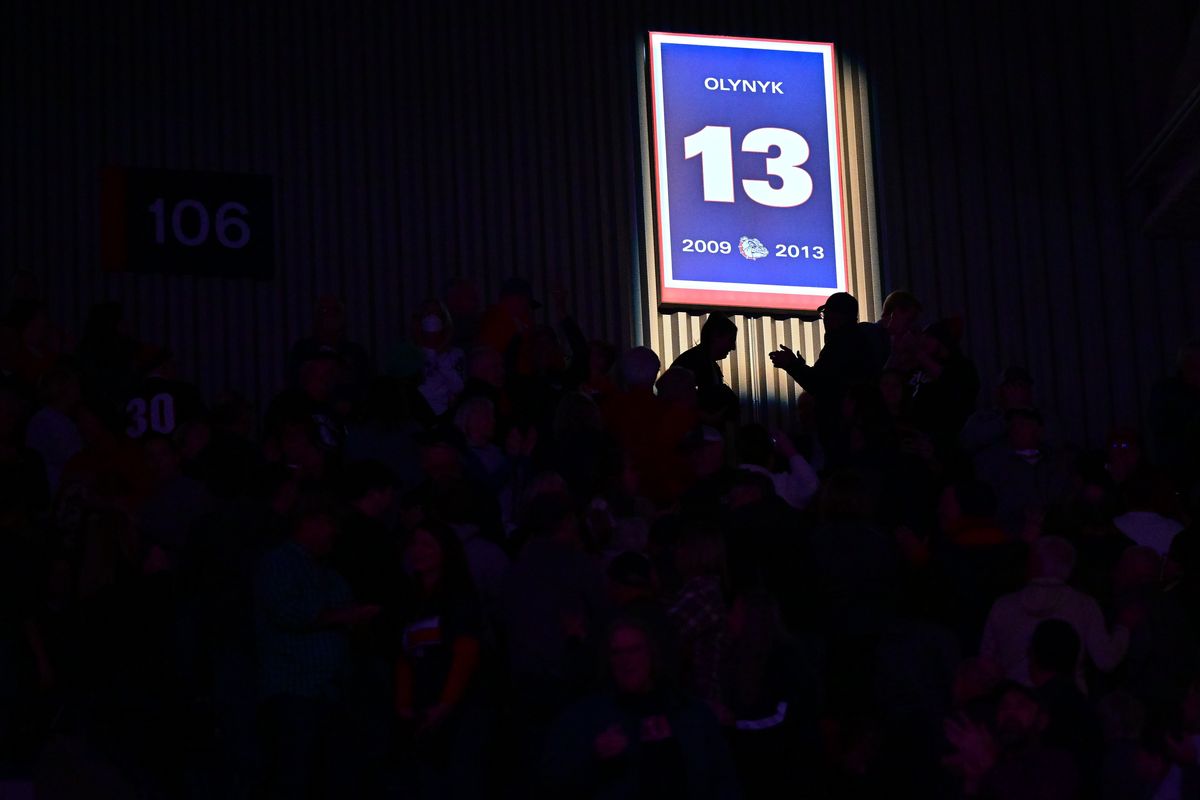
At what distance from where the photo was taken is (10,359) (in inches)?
405

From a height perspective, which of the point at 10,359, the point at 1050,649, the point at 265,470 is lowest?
the point at 1050,649

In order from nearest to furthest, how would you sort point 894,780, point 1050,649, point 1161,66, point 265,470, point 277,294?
1. point 1050,649
2. point 894,780
3. point 265,470
4. point 277,294
5. point 1161,66

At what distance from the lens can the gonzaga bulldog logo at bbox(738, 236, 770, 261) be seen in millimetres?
13820

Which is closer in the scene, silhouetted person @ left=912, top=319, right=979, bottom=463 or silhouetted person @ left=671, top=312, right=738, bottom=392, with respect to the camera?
silhouetted person @ left=912, top=319, right=979, bottom=463

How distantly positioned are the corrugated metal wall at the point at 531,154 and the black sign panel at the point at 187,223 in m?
0.10

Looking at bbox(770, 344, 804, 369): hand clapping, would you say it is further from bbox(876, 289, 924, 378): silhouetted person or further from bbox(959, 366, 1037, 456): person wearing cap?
bbox(959, 366, 1037, 456): person wearing cap

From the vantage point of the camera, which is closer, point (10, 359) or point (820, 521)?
point (820, 521)

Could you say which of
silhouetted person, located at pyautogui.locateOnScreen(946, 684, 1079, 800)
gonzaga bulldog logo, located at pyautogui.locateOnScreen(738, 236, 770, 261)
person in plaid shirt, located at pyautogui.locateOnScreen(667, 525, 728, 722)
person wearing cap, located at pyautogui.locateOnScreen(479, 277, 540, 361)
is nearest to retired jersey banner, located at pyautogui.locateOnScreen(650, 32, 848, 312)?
gonzaga bulldog logo, located at pyautogui.locateOnScreen(738, 236, 770, 261)

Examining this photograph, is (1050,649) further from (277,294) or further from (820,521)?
(277,294)

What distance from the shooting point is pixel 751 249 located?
13828 mm

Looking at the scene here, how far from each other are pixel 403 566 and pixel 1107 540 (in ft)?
9.90

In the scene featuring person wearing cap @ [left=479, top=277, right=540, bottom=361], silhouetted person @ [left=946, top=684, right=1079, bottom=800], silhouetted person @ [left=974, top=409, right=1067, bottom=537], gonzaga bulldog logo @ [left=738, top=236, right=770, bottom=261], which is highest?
gonzaga bulldog logo @ [left=738, top=236, right=770, bottom=261]

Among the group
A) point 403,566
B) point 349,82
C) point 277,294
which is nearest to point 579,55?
point 349,82

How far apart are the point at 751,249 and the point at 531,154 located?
5.11 ft
